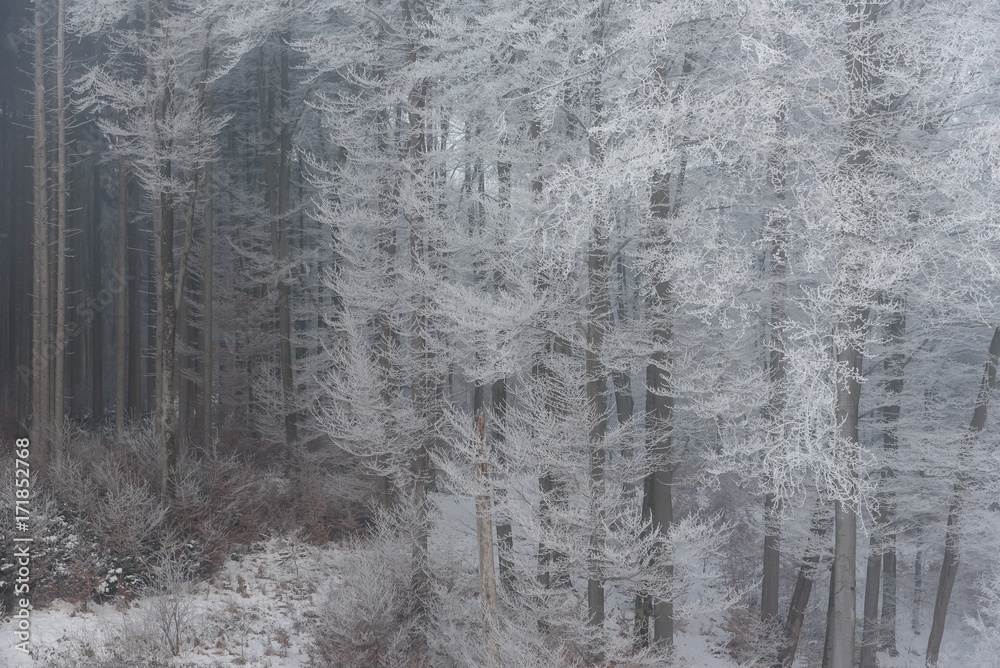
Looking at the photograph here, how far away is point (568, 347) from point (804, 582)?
621 cm

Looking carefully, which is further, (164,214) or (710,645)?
(710,645)

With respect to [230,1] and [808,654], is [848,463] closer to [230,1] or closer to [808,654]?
[808,654]

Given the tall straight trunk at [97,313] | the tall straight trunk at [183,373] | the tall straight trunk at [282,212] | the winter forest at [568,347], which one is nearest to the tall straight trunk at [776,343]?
the winter forest at [568,347]

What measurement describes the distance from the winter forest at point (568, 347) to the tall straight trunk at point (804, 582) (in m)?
0.11

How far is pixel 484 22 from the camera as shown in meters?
9.24

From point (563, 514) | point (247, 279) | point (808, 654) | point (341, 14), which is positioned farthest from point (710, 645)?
point (341, 14)

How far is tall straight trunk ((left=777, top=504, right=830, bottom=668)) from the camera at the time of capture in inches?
443

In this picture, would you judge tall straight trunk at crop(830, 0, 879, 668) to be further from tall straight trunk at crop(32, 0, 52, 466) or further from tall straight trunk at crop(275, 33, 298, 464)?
tall straight trunk at crop(32, 0, 52, 466)

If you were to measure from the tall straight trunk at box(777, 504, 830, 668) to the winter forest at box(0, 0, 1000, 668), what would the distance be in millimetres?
109

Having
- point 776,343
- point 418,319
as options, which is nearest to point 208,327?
point 418,319

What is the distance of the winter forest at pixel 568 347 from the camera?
7.52 meters

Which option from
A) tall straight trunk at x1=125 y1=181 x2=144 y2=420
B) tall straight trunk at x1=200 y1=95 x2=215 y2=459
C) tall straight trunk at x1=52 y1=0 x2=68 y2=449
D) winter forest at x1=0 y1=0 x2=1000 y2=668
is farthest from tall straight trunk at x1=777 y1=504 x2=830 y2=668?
tall straight trunk at x1=125 y1=181 x2=144 y2=420

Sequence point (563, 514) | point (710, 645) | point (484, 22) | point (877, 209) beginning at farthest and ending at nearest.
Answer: point (710, 645) < point (484, 22) < point (563, 514) < point (877, 209)

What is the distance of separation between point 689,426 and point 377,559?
575 centimetres
